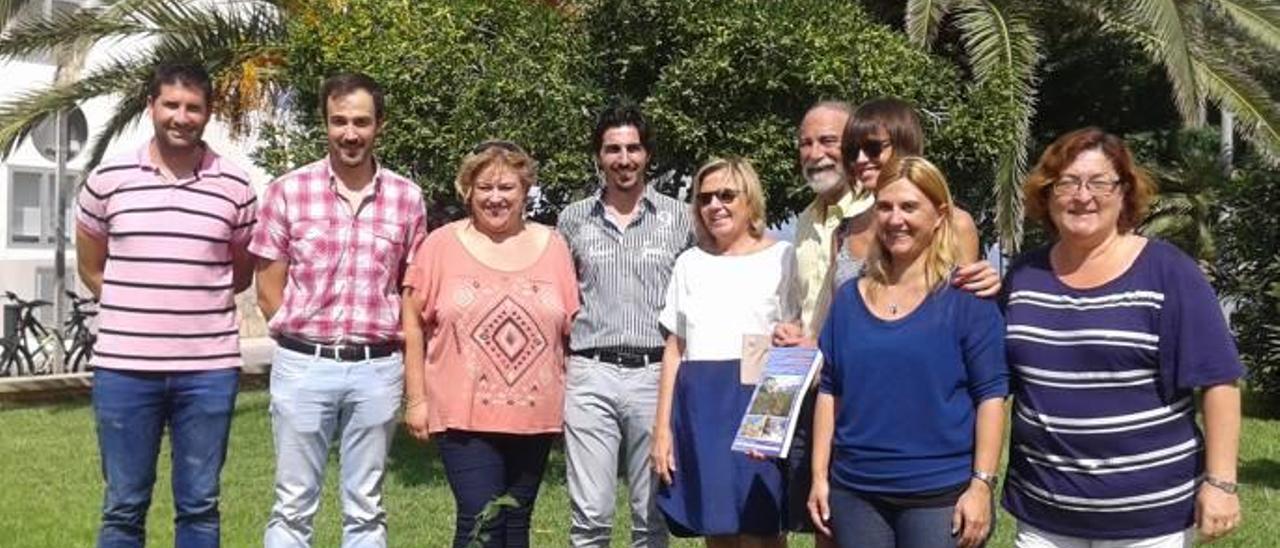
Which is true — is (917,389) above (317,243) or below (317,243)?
below

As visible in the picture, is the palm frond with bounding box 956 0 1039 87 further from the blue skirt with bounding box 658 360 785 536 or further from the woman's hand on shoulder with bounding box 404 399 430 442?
the woman's hand on shoulder with bounding box 404 399 430 442

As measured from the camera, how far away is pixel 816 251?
502 centimetres

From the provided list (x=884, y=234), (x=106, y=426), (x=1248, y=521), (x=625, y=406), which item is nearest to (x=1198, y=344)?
(x=884, y=234)

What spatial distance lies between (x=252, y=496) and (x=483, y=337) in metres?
4.87

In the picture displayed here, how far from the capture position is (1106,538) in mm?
4059

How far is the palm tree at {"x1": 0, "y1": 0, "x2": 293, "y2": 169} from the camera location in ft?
40.7

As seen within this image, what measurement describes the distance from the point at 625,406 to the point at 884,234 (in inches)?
60.1

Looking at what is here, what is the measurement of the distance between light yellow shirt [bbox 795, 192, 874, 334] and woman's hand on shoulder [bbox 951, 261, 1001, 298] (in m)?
0.64

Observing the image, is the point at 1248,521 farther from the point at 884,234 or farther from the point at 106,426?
the point at 106,426

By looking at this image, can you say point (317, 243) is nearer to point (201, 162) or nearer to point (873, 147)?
point (201, 162)

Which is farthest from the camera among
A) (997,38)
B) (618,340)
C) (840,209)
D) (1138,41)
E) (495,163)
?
(1138,41)

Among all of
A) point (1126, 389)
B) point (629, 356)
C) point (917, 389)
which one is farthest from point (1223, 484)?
point (629, 356)

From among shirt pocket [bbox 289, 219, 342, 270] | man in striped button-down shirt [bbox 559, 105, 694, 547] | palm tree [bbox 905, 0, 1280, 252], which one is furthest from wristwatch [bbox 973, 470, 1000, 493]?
palm tree [bbox 905, 0, 1280, 252]

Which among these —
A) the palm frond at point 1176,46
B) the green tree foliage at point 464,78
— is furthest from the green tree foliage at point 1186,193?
the green tree foliage at point 464,78
